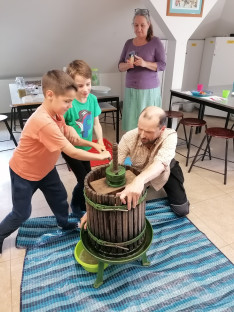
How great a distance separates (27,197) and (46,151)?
1.27ft

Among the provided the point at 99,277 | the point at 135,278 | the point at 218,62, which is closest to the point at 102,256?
the point at 99,277

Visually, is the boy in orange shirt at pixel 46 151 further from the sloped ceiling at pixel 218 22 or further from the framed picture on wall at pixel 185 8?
the sloped ceiling at pixel 218 22

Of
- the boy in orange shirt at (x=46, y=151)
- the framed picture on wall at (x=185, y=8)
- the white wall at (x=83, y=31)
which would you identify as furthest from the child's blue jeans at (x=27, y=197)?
the framed picture on wall at (x=185, y=8)

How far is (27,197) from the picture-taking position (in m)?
1.73

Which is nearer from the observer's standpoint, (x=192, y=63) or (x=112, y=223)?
(x=112, y=223)

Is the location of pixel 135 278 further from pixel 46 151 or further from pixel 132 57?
pixel 132 57

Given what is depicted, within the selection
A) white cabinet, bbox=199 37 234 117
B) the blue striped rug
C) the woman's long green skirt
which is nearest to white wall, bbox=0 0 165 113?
white cabinet, bbox=199 37 234 117

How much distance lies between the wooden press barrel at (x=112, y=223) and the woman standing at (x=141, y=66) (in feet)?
5.56

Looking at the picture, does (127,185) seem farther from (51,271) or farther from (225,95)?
(225,95)

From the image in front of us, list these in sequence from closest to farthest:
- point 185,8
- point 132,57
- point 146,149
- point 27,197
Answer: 1. point 27,197
2. point 146,149
3. point 132,57
4. point 185,8

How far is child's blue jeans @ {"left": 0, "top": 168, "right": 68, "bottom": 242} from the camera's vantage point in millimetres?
1687

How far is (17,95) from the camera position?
11.5 feet

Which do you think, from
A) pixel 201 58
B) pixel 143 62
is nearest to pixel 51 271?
pixel 143 62

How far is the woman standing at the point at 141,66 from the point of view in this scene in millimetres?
2728
